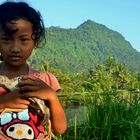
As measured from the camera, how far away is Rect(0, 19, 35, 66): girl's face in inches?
57.5

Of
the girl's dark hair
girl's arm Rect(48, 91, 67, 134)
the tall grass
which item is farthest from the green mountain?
girl's arm Rect(48, 91, 67, 134)

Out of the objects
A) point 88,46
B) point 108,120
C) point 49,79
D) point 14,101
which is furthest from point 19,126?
point 88,46

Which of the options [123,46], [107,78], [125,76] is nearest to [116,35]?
[123,46]

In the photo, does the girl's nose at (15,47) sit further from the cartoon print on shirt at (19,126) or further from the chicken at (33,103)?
the cartoon print on shirt at (19,126)

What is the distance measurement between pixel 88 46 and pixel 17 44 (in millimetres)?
152560

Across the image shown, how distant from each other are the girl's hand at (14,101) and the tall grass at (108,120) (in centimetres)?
176

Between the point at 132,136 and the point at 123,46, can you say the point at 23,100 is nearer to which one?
the point at 132,136

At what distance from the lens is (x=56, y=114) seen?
145 cm

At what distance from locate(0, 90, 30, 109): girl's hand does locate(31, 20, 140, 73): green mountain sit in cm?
11893

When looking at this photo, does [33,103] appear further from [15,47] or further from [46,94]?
[15,47]

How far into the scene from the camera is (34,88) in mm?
1385

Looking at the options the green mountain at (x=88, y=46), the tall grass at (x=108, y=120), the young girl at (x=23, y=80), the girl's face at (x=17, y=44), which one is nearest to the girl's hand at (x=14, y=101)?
the young girl at (x=23, y=80)

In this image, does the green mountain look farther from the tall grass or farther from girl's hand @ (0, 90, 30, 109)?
girl's hand @ (0, 90, 30, 109)

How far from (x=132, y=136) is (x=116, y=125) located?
0.34 metres
